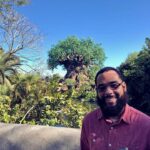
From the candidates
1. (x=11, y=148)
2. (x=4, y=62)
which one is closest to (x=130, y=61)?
(x=4, y=62)

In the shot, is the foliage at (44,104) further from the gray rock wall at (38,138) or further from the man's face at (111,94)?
the man's face at (111,94)

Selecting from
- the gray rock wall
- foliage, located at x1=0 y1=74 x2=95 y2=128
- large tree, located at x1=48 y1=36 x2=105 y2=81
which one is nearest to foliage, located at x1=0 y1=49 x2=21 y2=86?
foliage, located at x1=0 y1=74 x2=95 y2=128

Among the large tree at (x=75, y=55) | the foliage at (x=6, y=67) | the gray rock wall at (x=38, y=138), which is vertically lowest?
the gray rock wall at (x=38, y=138)

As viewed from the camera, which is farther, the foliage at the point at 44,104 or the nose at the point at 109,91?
the foliage at the point at 44,104

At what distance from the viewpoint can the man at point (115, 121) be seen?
89.3 inches

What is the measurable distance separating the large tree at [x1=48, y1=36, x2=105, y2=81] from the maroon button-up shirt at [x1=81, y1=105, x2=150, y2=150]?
59.0 m

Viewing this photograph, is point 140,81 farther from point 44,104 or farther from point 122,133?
point 122,133

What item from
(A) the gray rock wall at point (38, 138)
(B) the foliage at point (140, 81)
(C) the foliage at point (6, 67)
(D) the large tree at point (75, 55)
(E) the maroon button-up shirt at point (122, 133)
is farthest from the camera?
(D) the large tree at point (75, 55)

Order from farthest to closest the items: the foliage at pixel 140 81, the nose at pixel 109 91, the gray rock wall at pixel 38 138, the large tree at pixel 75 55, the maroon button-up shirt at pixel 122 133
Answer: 1. the large tree at pixel 75 55
2. the foliage at pixel 140 81
3. the gray rock wall at pixel 38 138
4. the nose at pixel 109 91
5. the maroon button-up shirt at pixel 122 133

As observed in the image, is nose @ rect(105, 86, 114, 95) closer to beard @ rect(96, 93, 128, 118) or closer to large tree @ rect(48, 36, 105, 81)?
beard @ rect(96, 93, 128, 118)

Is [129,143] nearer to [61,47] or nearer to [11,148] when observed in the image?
[11,148]

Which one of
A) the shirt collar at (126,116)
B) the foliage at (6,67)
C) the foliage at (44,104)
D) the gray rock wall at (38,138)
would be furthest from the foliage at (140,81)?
the shirt collar at (126,116)

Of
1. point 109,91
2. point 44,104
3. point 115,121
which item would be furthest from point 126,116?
point 44,104

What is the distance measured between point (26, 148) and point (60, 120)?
86.9 inches
